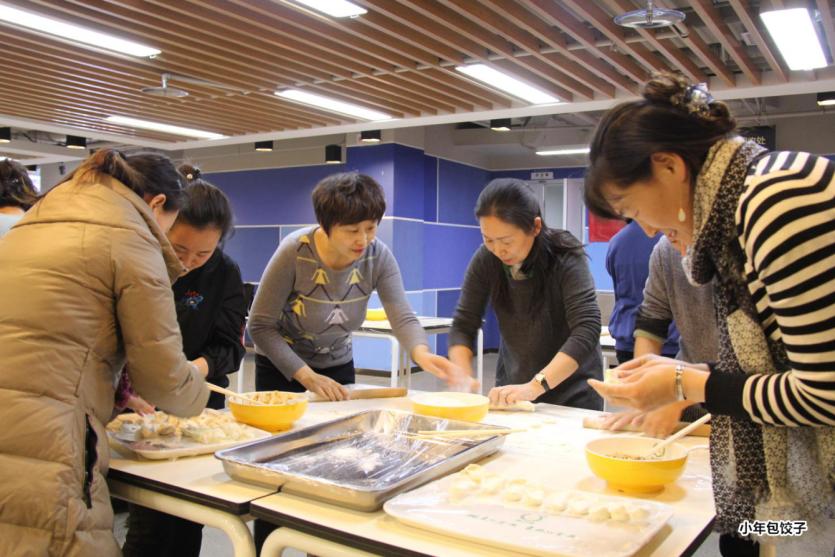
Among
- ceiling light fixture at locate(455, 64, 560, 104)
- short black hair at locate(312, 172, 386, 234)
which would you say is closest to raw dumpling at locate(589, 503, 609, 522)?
short black hair at locate(312, 172, 386, 234)

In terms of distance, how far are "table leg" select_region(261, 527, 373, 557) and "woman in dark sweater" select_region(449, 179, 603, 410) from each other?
97 centimetres

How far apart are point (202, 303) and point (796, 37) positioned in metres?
3.50

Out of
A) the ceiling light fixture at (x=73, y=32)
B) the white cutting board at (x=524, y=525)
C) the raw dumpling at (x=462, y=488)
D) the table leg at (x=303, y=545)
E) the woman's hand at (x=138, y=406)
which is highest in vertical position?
the ceiling light fixture at (x=73, y=32)

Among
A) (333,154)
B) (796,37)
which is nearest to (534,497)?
(796,37)

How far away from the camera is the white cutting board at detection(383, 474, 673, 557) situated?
984mm

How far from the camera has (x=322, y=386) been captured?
6.95 feet

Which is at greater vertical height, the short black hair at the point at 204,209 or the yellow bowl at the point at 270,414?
the short black hair at the point at 204,209

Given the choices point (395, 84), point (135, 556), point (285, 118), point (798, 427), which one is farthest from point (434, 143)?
point (798, 427)

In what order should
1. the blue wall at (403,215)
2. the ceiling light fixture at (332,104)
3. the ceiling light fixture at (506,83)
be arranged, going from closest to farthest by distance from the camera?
the ceiling light fixture at (506,83) < the ceiling light fixture at (332,104) < the blue wall at (403,215)

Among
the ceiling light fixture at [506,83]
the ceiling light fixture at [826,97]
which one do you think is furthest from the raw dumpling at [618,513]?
the ceiling light fixture at [826,97]

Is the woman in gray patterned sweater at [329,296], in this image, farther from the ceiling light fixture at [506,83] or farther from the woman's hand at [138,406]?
the ceiling light fixture at [506,83]

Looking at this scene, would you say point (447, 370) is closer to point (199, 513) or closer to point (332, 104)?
point (199, 513)

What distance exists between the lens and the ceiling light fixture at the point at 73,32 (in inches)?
150

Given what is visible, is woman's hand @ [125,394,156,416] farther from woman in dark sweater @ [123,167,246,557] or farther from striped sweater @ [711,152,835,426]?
striped sweater @ [711,152,835,426]
